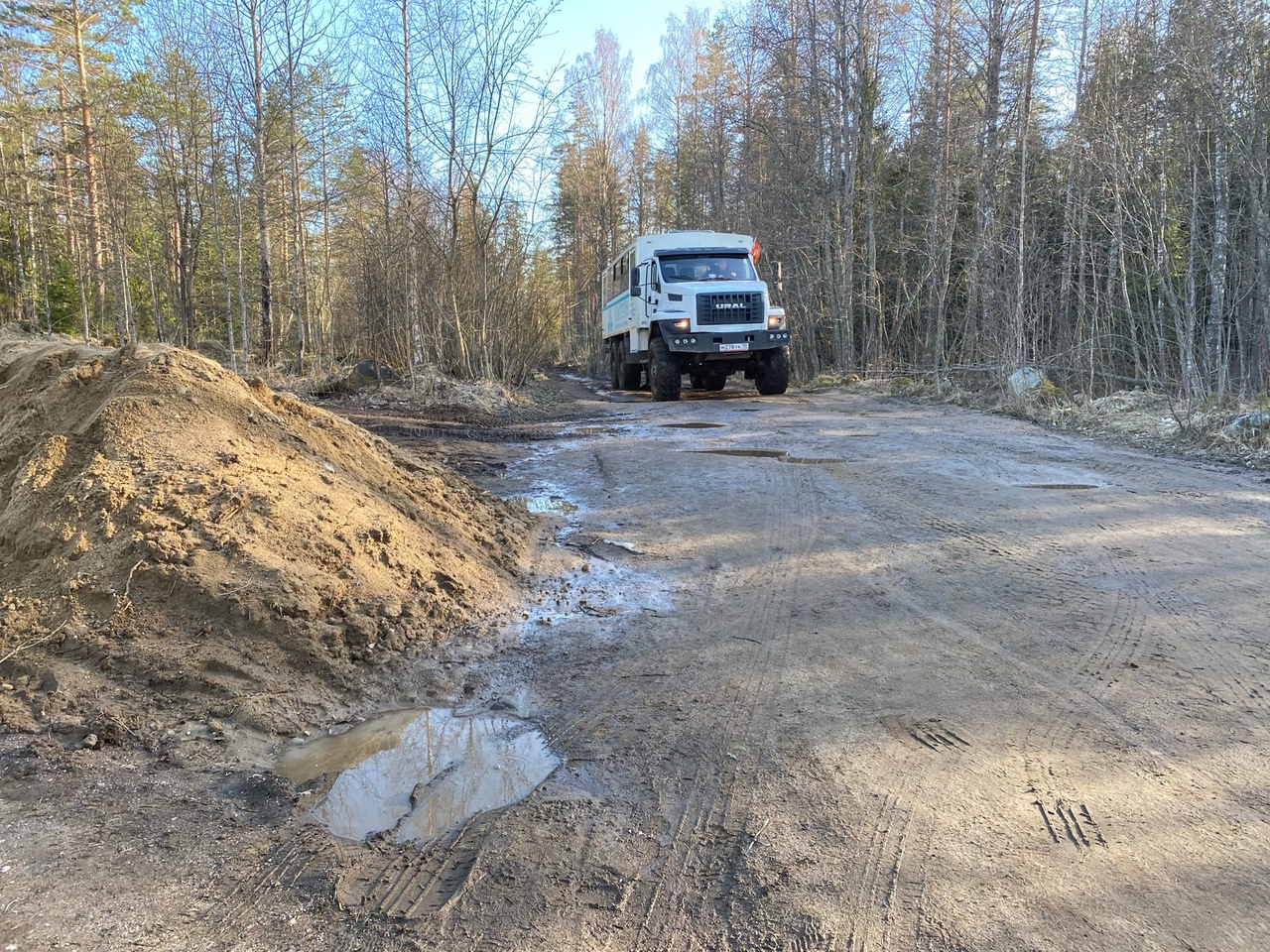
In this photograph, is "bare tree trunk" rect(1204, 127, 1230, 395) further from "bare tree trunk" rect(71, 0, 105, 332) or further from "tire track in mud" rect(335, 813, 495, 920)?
"bare tree trunk" rect(71, 0, 105, 332)

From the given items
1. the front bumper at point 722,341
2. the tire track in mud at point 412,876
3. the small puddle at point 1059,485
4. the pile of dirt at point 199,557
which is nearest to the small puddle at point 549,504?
the pile of dirt at point 199,557

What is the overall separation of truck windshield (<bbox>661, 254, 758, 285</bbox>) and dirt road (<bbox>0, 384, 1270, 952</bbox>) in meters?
12.3

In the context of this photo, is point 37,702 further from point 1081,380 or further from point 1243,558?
point 1081,380

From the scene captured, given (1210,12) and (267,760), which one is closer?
(267,760)

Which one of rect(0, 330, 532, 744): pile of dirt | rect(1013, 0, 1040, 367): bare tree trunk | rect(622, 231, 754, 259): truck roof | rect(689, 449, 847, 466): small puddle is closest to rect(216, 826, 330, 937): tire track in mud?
rect(0, 330, 532, 744): pile of dirt

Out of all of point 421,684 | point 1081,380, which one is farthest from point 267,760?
point 1081,380

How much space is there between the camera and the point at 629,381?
21.5 meters

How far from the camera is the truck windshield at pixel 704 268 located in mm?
16891

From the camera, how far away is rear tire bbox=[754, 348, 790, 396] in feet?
Answer: 55.7

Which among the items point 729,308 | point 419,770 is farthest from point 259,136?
point 419,770

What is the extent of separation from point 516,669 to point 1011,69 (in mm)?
17430

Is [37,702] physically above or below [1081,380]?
below

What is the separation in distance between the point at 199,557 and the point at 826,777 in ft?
9.44

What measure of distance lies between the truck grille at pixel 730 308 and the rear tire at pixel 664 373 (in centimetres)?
97
